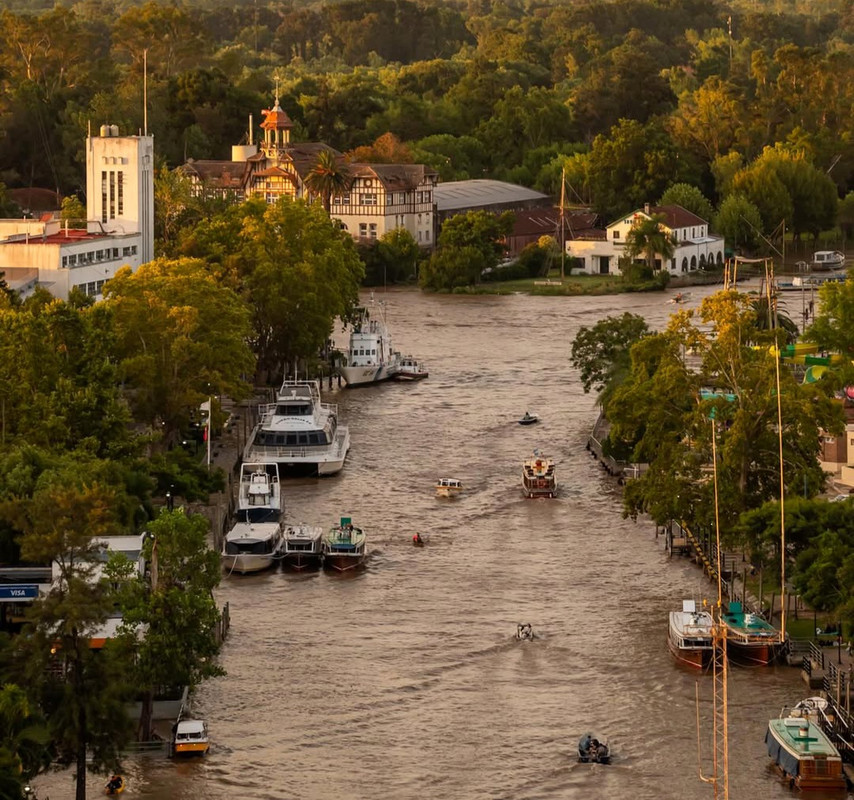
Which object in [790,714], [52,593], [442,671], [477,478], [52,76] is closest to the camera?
[52,593]

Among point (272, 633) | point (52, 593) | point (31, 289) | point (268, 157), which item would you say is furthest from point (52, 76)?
point (52, 593)

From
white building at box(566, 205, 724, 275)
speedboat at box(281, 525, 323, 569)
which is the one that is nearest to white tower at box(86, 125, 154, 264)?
speedboat at box(281, 525, 323, 569)

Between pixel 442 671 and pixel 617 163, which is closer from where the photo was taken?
pixel 442 671

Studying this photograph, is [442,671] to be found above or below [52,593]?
below

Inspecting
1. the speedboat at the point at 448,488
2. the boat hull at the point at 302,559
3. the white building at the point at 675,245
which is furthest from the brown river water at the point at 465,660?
the white building at the point at 675,245

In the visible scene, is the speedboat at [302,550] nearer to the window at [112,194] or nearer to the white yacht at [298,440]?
the white yacht at [298,440]

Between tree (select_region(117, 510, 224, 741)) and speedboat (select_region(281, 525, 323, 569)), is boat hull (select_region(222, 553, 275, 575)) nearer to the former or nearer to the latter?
speedboat (select_region(281, 525, 323, 569))

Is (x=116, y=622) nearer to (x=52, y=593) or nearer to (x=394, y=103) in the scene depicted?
(x=52, y=593)
